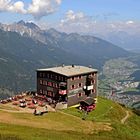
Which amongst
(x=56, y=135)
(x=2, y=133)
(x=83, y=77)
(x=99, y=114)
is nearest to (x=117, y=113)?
(x=99, y=114)

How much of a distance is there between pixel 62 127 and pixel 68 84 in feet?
94.5

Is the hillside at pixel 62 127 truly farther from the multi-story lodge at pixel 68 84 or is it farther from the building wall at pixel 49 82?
the building wall at pixel 49 82

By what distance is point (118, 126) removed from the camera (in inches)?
3433

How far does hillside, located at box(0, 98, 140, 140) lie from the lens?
211 feet

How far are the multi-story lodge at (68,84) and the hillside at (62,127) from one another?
6912mm

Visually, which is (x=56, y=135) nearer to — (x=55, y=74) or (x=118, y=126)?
(x=118, y=126)

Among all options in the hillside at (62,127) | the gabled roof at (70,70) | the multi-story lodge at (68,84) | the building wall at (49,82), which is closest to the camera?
the hillside at (62,127)

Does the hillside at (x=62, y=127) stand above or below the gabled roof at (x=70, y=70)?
below

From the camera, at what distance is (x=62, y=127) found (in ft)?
255

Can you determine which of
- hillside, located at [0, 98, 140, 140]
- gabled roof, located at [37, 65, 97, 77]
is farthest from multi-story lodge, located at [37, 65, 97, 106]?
hillside, located at [0, 98, 140, 140]

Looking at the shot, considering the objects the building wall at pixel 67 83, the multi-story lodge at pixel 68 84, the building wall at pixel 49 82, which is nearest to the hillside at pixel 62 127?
the multi-story lodge at pixel 68 84

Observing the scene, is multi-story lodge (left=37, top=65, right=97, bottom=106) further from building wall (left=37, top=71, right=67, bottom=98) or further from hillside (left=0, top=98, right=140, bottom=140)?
hillside (left=0, top=98, right=140, bottom=140)

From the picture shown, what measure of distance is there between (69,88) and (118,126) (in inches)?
929

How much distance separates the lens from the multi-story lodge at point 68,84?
106 meters
